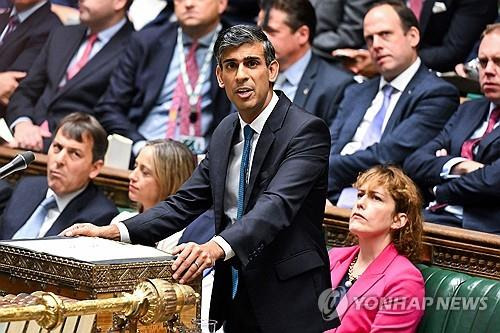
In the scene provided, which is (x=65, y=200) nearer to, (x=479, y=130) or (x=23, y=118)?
(x=23, y=118)

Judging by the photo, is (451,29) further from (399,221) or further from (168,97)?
(399,221)

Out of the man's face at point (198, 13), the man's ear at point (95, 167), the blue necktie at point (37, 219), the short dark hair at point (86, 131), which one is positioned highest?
the man's face at point (198, 13)

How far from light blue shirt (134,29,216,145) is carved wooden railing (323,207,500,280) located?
6.16ft

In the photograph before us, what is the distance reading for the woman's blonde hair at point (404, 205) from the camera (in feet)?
13.9

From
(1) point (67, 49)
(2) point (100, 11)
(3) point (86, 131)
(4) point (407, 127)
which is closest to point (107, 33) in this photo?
(2) point (100, 11)

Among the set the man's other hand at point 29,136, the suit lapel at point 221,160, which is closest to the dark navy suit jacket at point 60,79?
the man's other hand at point 29,136

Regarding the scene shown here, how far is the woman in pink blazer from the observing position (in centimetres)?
409

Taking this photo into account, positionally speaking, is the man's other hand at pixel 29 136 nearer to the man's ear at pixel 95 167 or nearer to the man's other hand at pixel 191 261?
the man's ear at pixel 95 167

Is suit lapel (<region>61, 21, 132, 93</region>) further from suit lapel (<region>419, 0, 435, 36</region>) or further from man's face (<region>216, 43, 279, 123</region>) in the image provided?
man's face (<region>216, 43, 279, 123</region>)

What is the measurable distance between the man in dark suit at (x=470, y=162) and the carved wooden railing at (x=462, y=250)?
0.26 meters

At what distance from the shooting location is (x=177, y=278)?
2988 millimetres

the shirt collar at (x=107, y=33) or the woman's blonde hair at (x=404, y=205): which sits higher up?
the woman's blonde hair at (x=404, y=205)

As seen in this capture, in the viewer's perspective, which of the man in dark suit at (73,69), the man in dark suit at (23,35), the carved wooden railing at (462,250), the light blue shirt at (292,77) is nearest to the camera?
the carved wooden railing at (462,250)

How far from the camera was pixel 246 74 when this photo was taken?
3266mm
